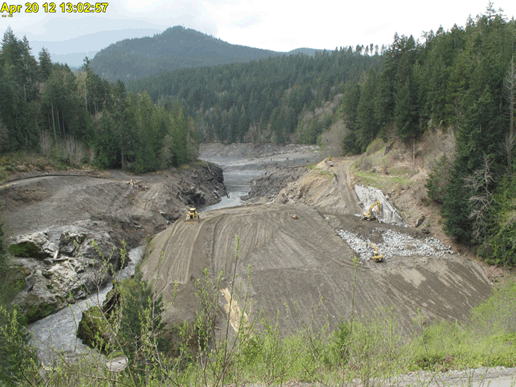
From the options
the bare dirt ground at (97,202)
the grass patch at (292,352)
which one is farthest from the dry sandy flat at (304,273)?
the bare dirt ground at (97,202)

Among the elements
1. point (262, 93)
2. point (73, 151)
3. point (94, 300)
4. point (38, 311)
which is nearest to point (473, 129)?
point (94, 300)

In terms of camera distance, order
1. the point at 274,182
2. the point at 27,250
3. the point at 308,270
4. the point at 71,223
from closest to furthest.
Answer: the point at 308,270, the point at 27,250, the point at 71,223, the point at 274,182

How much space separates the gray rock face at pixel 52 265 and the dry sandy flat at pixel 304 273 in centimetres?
461

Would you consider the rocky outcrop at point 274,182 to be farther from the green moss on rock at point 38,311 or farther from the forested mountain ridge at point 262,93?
the forested mountain ridge at point 262,93

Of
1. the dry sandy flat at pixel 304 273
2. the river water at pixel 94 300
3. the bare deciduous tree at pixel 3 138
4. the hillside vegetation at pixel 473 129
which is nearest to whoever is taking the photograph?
the river water at pixel 94 300

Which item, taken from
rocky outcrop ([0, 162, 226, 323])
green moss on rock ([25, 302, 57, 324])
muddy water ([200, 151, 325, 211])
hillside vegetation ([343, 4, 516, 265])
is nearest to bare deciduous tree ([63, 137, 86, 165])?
rocky outcrop ([0, 162, 226, 323])

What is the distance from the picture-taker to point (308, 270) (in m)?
23.0

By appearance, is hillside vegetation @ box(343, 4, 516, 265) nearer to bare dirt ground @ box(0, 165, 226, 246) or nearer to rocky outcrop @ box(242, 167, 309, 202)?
rocky outcrop @ box(242, 167, 309, 202)

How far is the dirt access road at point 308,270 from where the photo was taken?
19266mm

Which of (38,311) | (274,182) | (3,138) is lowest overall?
(274,182)

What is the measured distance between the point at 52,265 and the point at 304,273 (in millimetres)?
18000

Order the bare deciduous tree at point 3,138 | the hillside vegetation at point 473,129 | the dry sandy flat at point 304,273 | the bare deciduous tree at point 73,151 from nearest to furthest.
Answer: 1. the dry sandy flat at point 304,273
2. the hillside vegetation at point 473,129
3. the bare deciduous tree at point 3,138
4. the bare deciduous tree at point 73,151

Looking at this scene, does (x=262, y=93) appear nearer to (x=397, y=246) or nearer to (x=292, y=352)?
(x=397, y=246)

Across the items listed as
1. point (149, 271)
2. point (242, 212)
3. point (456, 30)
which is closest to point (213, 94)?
point (456, 30)
